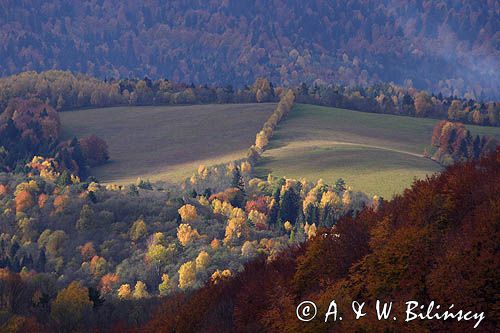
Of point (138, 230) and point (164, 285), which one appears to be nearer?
point (164, 285)

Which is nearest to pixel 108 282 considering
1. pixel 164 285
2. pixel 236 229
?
pixel 164 285

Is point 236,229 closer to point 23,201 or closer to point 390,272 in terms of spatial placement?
point 23,201

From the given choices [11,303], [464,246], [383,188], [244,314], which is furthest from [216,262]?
[464,246]

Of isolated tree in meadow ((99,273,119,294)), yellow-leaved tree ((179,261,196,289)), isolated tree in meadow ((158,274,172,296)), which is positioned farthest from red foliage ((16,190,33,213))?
yellow-leaved tree ((179,261,196,289))

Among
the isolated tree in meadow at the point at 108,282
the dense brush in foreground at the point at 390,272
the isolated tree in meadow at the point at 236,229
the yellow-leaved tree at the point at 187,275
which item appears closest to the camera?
the dense brush in foreground at the point at 390,272

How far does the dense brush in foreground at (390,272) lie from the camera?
63.9 m

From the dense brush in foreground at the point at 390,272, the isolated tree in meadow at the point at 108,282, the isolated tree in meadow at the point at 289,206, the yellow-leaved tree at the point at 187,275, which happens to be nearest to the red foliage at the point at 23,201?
the isolated tree in meadow at the point at 108,282

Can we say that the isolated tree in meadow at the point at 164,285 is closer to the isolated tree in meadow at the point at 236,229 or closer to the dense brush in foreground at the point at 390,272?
the isolated tree in meadow at the point at 236,229

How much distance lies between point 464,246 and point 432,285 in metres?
3.68

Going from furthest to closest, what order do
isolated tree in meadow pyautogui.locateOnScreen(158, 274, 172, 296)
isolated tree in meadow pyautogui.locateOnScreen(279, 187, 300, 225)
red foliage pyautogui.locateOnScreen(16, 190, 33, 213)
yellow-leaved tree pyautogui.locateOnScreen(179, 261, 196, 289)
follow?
red foliage pyautogui.locateOnScreen(16, 190, 33, 213)
isolated tree in meadow pyautogui.locateOnScreen(279, 187, 300, 225)
yellow-leaved tree pyautogui.locateOnScreen(179, 261, 196, 289)
isolated tree in meadow pyautogui.locateOnScreen(158, 274, 172, 296)

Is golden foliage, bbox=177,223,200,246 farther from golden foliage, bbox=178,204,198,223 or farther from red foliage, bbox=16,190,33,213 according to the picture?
red foliage, bbox=16,190,33,213

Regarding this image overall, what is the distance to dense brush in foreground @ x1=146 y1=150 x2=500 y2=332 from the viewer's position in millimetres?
63875

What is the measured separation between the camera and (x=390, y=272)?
71188 millimetres

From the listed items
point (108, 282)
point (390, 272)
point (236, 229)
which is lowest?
point (108, 282)
